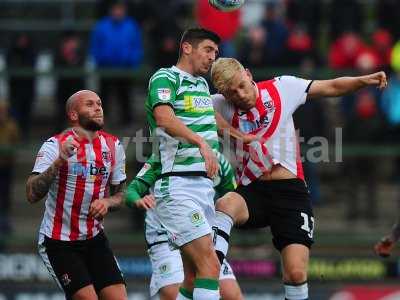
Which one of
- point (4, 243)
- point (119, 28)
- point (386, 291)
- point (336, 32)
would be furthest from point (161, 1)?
point (386, 291)

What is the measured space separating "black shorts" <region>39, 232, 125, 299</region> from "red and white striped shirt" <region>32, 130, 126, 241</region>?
0.08 meters

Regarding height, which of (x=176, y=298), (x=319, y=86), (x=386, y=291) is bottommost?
(x=386, y=291)

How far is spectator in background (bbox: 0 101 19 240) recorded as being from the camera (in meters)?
16.2

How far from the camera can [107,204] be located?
9773 millimetres

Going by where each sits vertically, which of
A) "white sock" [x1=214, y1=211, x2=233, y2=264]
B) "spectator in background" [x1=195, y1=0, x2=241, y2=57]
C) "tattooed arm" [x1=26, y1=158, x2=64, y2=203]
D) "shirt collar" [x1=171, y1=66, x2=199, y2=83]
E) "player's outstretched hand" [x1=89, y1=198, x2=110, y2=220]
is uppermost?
"spectator in background" [x1=195, y1=0, x2=241, y2=57]

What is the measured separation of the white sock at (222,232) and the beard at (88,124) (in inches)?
52.1

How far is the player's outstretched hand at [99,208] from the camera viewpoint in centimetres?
970

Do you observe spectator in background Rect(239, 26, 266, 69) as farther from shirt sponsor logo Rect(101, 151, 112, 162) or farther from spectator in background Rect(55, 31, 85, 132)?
shirt sponsor logo Rect(101, 151, 112, 162)

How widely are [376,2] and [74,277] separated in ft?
33.9

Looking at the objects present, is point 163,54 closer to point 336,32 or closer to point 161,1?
point 161,1

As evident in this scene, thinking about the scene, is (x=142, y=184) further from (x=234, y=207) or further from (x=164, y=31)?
(x=164, y=31)

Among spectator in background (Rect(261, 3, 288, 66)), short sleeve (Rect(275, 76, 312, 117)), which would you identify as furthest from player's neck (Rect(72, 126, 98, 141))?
spectator in background (Rect(261, 3, 288, 66))

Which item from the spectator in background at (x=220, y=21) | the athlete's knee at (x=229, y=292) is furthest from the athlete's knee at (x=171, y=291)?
the spectator in background at (x=220, y=21)

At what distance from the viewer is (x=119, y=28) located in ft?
54.1
